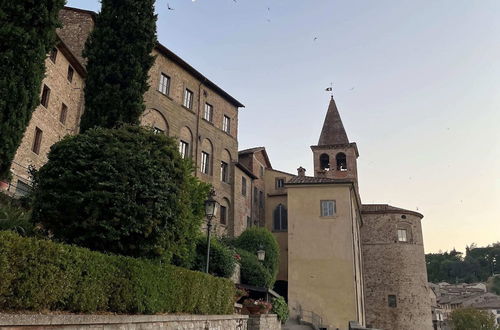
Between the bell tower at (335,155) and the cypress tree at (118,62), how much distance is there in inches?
1046

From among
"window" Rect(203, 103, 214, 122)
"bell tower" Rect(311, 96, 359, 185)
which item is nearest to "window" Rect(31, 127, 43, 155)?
"window" Rect(203, 103, 214, 122)

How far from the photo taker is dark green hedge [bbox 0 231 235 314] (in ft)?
17.0

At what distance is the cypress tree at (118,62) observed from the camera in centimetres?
1275

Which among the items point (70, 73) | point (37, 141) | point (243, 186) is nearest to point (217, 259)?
point (37, 141)

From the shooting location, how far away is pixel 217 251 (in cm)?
1809

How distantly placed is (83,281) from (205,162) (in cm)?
2389

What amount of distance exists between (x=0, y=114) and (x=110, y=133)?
2.16m

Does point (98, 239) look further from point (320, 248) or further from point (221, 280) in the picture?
point (320, 248)

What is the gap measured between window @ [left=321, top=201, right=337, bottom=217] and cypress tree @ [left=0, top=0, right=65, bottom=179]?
67.8ft

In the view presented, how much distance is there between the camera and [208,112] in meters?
31.1

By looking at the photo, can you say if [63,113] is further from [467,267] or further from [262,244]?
[467,267]

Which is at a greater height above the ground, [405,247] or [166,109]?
[166,109]

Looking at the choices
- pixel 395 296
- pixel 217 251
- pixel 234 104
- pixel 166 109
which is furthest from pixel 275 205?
pixel 217 251

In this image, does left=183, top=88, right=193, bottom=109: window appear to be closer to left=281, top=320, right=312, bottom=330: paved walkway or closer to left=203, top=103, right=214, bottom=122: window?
left=203, top=103, right=214, bottom=122: window
